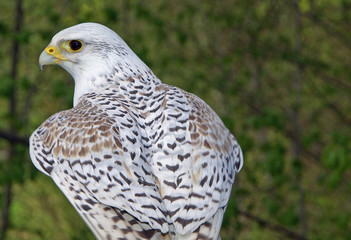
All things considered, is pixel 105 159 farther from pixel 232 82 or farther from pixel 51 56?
pixel 232 82

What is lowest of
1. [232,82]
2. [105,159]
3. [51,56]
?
[232,82]

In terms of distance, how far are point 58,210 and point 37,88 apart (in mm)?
2785

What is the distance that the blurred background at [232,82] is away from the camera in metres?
6.82

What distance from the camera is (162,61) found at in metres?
8.18

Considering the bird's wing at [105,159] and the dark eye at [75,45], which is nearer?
the bird's wing at [105,159]

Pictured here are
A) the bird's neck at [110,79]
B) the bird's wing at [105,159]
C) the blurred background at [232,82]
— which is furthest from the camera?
the blurred background at [232,82]

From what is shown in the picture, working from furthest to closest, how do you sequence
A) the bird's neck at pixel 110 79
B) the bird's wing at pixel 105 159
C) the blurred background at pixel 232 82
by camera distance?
the blurred background at pixel 232 82 < the bird's neck at pixel 110 79 < the bird's wing at pixel 105 159

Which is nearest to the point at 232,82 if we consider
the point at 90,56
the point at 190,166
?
the point at 90,56

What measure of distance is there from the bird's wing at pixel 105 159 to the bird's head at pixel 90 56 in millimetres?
470

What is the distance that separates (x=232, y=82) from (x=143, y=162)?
19.4ft

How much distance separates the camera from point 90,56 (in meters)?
3.99

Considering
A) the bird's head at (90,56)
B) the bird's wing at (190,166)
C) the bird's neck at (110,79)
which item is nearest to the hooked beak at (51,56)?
the bird's head at (90,56)

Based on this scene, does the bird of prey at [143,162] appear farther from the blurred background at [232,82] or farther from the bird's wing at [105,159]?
the blurred background at [232,82]

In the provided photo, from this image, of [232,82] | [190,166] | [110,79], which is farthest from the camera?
[232,82]
